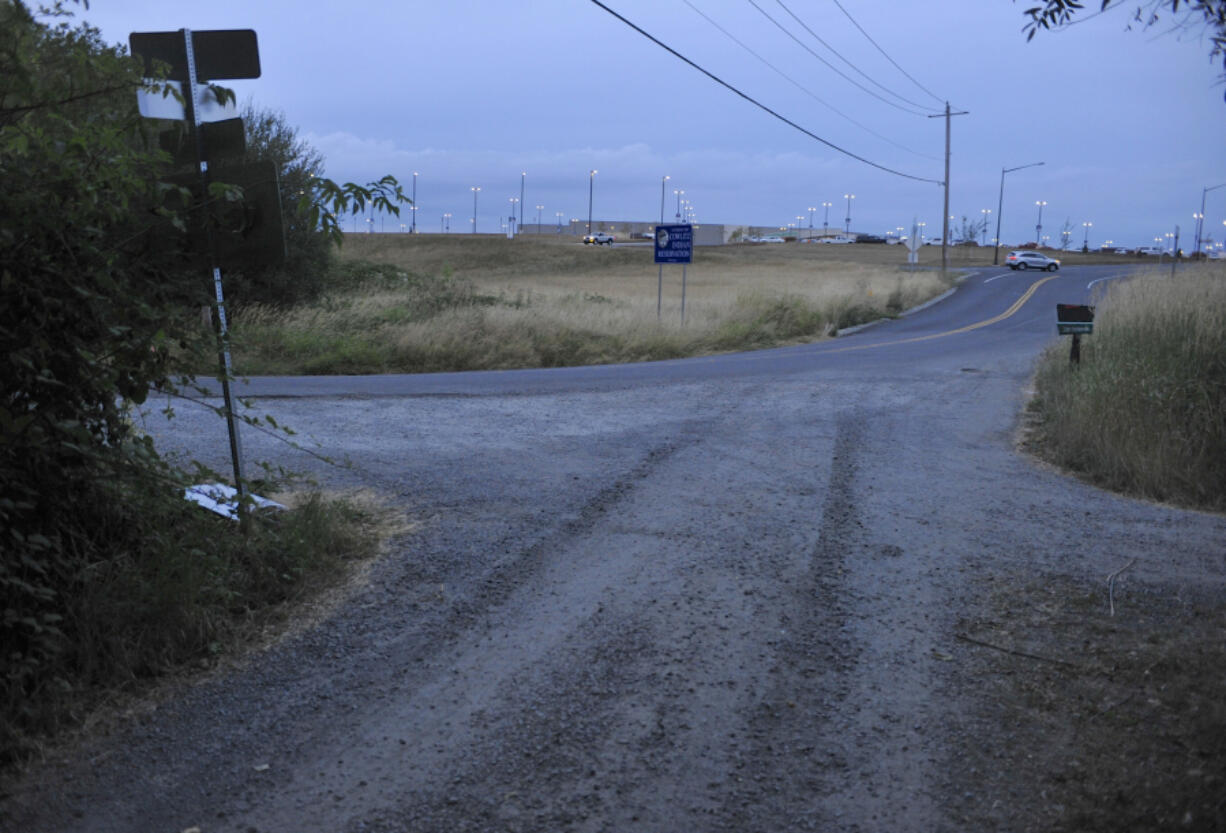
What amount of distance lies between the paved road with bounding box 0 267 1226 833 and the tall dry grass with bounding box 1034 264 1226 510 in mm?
759

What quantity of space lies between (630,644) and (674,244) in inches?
861

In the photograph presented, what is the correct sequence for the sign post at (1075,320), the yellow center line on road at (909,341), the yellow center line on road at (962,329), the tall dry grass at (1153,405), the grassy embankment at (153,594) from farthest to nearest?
the yellow center line on road at (962,329), the yellow center line on road at (909,341), the sign post at (1075,320), the tall dry grass at (1153,405), the grassy embankment at (153,594)

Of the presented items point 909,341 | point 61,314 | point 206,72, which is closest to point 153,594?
point 61,314

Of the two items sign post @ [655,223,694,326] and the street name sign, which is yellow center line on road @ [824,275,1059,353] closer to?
sign post @ [655,223,694,326]

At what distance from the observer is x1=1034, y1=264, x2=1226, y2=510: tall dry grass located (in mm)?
9047

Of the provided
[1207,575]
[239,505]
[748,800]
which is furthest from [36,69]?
[1207,575]

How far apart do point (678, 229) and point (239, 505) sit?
2110cm

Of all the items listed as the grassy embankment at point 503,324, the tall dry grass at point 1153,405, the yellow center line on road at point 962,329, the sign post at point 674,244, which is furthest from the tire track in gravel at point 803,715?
the sign post at point 674,244

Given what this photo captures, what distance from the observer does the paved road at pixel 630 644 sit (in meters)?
3.65

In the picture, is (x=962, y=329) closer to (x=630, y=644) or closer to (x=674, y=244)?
(x=674, y=244)

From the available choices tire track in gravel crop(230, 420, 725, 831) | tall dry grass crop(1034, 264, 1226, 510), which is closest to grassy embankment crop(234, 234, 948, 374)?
tire track in gravel crop(230, 420, 725, 831)

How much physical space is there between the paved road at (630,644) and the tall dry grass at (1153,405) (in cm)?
76

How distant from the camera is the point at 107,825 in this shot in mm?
3463

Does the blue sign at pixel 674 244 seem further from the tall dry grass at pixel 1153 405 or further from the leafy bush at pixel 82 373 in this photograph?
the leafy bush at pixel 82 373
